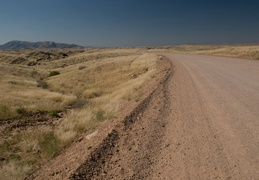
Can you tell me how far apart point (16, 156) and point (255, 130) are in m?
7.59

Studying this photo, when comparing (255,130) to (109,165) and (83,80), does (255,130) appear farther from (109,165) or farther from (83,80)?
(83,80)

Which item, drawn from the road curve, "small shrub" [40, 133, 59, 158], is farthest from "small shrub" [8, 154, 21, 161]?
the road curve

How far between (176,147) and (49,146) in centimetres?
434

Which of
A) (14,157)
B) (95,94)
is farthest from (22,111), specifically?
(95,94)

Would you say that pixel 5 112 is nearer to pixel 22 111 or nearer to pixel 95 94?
pixel 22 111

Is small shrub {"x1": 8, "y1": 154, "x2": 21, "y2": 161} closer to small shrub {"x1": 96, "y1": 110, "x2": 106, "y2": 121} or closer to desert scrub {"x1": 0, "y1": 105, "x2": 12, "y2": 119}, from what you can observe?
small shrub {"x1": 96, "y1": 110, "x2": 106, "y2": 121}

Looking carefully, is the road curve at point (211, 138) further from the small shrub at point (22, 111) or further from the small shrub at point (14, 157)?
the small shrub at point (22, 111)

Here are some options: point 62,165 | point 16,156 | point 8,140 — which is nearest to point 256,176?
point 62,165

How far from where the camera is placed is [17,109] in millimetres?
11625

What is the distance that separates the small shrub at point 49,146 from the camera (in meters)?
5.87

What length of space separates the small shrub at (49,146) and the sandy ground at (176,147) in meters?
0.63

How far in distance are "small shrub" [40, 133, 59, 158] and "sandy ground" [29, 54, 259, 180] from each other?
626mm

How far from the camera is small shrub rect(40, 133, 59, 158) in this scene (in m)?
5.87

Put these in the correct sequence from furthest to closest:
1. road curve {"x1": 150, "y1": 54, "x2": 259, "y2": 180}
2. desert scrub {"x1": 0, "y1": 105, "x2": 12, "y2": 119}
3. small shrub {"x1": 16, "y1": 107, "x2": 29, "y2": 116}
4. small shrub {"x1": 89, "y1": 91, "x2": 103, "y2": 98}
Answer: small shrub {"x1": 89, "y1": 91, "x2": 103, "y2": 98}, small shrub {"x1": 16, "y1": 107, "x2": 29, "y2": 116}, desert scrub {"x1": 0, "y1": 105, "x2": 12, "y2": 119}, road curve {"x1": 150, "y1": 54, "x2": 259, "y2": 180}
